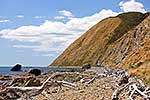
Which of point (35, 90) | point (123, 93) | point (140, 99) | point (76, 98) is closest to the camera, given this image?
point (35, 90)

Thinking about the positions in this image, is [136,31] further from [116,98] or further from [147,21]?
[116,98]

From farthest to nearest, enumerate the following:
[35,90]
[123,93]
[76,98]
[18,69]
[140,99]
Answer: [18,69]
[76,98]
[123,93]
[140,99]
[35,90]

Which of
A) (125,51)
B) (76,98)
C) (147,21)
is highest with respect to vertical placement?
(147,21)

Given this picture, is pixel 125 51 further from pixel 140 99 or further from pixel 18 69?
pixel 140 99

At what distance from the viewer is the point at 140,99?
65.9 feet

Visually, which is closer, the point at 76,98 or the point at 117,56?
the point at 76,98

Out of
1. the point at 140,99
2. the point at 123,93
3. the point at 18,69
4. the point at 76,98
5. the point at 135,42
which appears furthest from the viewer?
the point at 135,42

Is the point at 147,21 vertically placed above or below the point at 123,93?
above

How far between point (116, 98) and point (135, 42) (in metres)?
168

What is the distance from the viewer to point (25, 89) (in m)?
16.2

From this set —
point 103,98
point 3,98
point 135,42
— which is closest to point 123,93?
point 103,98

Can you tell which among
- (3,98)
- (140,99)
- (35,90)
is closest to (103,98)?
(140,99)

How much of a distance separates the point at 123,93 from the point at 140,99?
2790 mm

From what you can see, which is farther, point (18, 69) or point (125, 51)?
point (125, 51)
